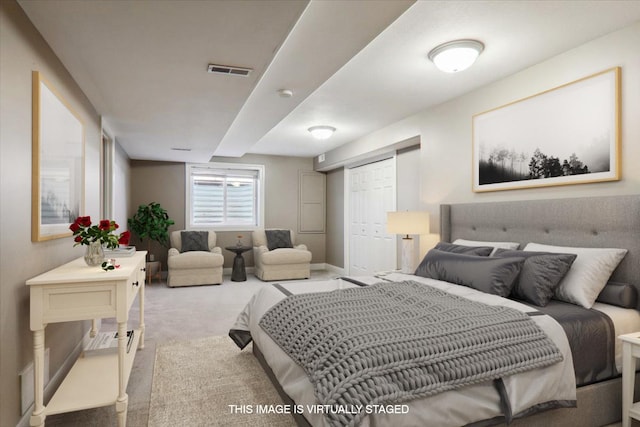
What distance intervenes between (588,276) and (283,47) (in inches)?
98.2

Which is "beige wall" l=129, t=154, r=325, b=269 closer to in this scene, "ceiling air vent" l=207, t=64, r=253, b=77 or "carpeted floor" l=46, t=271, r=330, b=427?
"carpeted floor" l=46, t=271, r=330, b=427

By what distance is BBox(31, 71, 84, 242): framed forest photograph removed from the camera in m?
2.02

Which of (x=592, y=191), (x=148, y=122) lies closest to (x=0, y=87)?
(x=148, y=122)

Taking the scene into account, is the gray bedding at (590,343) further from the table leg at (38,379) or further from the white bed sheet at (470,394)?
the table leg at (38,379)

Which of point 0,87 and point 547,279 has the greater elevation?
point 0,87

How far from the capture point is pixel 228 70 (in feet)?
8.52

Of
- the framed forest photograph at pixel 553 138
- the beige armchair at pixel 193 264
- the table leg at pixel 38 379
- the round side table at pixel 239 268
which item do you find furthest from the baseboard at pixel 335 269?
the table leg at pixel 38 379

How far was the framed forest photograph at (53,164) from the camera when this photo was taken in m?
2.02

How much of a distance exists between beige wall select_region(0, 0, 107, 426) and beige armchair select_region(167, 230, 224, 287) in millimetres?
3750

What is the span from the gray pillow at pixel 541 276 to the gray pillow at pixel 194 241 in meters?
5.32

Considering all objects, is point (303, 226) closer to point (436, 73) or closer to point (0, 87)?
point (436, 73)

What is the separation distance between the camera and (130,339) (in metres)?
2.86

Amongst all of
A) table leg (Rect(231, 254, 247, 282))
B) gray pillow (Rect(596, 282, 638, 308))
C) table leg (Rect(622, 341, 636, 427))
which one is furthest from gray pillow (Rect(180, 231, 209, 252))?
table leg (Rect(622, 341, 636, 427))

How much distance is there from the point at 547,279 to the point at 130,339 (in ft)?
9.94
